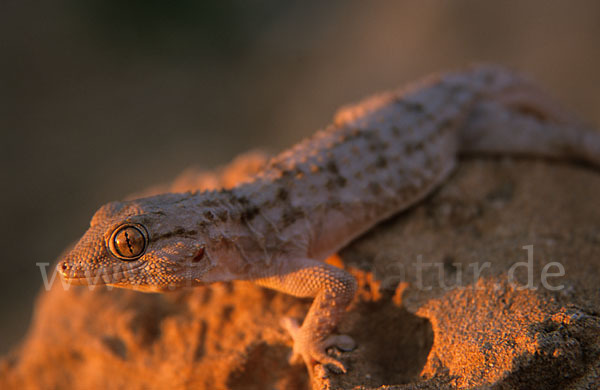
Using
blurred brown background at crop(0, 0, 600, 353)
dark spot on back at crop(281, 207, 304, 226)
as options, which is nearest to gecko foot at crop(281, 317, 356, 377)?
dark spot on back at crop(281, 207, 304, 226)

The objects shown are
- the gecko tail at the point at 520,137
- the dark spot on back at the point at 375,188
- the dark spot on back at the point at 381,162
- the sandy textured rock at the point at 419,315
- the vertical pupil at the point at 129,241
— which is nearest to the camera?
the sandy textured rock at the point at 419,315

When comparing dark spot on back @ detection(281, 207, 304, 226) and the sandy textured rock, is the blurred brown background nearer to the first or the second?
the sandy textured rock

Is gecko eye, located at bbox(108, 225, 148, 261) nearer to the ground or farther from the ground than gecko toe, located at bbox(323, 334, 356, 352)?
farther from the ground

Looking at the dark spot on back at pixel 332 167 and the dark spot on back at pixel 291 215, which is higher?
the dark spot on back at pixel 332 167

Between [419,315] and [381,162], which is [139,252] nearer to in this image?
[419,315]

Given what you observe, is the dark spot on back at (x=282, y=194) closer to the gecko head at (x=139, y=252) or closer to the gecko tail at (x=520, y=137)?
the gecko head at (x=139, y=252)

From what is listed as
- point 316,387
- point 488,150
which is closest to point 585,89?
point 488,150

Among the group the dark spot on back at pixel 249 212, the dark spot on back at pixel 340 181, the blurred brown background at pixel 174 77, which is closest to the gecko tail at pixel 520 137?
the dark spot on back at pixel 340 181

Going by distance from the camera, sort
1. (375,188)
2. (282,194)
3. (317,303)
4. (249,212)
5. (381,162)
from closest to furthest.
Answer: (317,303) → (249,212) → (282,194) → (375,188) → (381,162)

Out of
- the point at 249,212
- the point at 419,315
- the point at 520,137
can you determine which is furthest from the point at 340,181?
the point at 520,137
